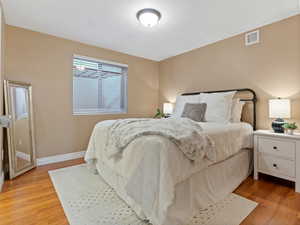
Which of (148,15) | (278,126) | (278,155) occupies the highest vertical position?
(148,15)

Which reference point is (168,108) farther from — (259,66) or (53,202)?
(53,202)

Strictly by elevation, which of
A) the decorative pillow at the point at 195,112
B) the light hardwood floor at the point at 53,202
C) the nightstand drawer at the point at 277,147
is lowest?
the light hardwood floor at the point at 53,202

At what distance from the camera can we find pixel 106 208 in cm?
159

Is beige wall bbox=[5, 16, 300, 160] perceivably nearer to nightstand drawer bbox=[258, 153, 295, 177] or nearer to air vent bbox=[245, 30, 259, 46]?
air vent bbox=[245, 30, 259, 46]

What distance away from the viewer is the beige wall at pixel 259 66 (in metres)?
2.32

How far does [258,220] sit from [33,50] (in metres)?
3.78

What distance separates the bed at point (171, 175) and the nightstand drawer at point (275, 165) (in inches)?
9.6

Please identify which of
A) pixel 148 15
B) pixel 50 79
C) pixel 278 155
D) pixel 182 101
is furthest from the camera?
pixel 182 101

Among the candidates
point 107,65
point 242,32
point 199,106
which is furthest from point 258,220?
point 107,65

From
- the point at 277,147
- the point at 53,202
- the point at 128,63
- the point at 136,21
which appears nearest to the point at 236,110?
the point at 277,147

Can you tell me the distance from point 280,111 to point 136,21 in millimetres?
2397

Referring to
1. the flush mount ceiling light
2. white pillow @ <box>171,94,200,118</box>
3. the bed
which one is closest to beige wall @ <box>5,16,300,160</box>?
white pillow @ <box>171,94,200,118</box>

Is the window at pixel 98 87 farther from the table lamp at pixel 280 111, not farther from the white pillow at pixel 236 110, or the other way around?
the table lamp at pixel 280 111

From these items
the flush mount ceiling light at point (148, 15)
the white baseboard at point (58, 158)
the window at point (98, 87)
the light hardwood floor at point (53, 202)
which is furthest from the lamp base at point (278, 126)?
the white baseboard at point (58, 158)
